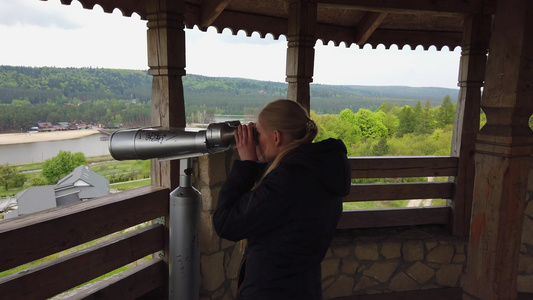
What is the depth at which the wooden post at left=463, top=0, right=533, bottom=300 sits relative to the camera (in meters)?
1.88

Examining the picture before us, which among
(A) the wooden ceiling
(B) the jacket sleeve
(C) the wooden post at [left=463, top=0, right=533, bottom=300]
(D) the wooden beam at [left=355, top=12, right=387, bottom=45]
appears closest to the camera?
(B) the jacket sleeve

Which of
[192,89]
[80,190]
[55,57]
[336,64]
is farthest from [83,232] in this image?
[336,64]

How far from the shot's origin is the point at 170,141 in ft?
4.04

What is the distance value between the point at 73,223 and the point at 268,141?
4.13 ft

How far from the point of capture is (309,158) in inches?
46.3

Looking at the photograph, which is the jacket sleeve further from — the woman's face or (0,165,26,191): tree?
(0,165,26,191): tree

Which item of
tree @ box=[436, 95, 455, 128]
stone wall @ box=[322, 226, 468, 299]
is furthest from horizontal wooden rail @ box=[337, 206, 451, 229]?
tree @ box=[436, 95, 455, 128]

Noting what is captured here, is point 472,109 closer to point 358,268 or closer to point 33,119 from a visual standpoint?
point 358,268

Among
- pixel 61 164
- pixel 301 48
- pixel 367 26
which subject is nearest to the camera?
pixel 61 164

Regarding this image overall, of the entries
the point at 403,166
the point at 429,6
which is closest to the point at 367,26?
the point at 429,6

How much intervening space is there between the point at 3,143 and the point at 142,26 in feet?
3.52

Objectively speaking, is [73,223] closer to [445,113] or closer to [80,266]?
[80,266]

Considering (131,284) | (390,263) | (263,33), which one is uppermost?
(263,33)

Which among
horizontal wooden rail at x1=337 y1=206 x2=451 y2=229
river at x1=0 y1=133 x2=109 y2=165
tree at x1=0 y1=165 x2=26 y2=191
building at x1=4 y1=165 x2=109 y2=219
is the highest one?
river at x1=0 y1=133 x2=109 y2=165
